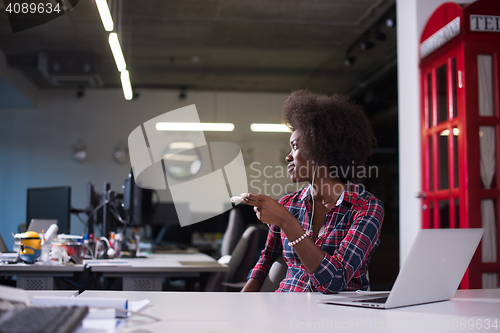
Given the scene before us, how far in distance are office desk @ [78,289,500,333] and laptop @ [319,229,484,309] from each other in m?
0.03

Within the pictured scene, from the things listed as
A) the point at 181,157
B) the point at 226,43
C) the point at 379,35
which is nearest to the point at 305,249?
the point at 379,35

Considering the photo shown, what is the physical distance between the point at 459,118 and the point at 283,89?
535 cm

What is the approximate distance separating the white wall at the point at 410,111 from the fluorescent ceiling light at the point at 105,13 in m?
2.41

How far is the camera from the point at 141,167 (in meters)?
8.49

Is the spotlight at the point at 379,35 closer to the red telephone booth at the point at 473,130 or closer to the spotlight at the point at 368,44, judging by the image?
the spotlight at the point at 368,44

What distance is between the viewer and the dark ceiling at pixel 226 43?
5.36m

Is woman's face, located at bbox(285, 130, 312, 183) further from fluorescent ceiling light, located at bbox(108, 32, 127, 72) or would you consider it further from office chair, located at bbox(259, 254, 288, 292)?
fluorescent ceiling light, located at bbox(108, 32, 127, 72)

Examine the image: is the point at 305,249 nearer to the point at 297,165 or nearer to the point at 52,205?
the point at 297,165

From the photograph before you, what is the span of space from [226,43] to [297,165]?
4882 millimetres

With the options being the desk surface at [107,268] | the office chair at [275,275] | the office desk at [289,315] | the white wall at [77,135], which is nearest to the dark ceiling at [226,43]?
the white wall at [77,135]

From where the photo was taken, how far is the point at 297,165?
1.87 m

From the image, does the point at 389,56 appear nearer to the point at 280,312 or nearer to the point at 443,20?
the point at 443,20

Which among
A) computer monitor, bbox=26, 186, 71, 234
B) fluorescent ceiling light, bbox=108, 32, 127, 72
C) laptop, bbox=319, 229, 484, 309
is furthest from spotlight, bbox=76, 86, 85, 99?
laptop, bbox=319, 229, 484, 309

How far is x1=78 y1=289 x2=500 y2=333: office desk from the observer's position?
0.92m
